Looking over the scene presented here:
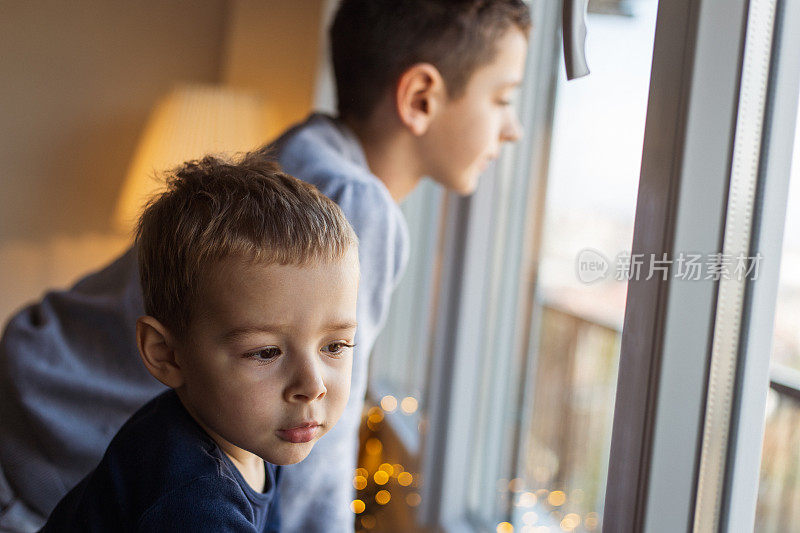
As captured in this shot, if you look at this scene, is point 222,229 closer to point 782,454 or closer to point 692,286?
point 692,286

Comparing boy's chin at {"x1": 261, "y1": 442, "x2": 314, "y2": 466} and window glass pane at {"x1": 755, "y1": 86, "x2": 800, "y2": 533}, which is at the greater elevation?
boy's chin at {"x1": 261, "y1": 442, "x2": 314, "y2": 466}

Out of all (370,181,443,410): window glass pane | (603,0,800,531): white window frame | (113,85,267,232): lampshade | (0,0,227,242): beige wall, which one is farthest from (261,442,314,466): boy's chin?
(0,0,227,242): beige wall

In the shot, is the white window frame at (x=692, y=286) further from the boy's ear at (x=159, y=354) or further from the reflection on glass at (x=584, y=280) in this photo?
the boy's ear at (x=159, y=354)

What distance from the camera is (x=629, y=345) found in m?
0.81

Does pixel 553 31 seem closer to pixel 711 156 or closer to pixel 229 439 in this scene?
pixel 711 156

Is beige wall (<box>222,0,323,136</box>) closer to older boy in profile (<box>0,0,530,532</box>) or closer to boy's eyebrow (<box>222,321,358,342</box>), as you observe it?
older boy in profile (<box>0,0,530,532</box>)

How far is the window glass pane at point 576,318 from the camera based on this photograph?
1.50m

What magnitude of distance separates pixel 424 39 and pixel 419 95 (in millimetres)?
85

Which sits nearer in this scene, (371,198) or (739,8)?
(739,8)

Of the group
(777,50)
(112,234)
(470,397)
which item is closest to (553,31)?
(470,397)

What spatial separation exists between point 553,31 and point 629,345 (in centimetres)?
103

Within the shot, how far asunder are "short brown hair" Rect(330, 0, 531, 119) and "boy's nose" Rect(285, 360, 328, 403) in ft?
1.99

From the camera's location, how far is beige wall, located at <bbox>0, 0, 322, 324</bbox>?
9.13ft

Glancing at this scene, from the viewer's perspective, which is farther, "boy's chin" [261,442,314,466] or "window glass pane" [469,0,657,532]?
"window glass pane" [469,0,657,532]
